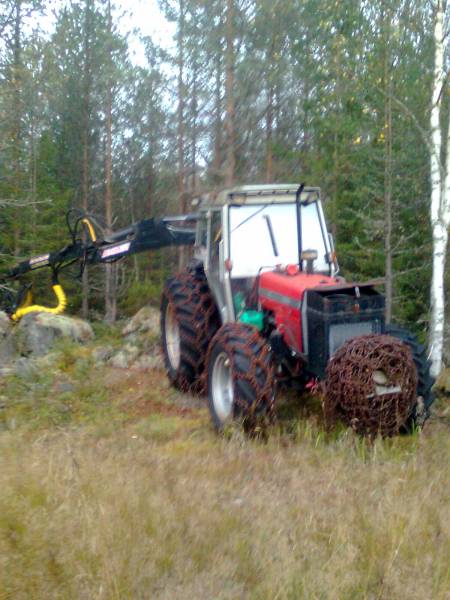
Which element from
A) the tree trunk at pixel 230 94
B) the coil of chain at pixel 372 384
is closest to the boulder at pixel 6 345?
the tree trunk at pixel 230 94

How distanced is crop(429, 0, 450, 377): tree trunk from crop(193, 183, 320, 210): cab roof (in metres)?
2.36

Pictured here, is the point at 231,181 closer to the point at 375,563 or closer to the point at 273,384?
the point at 273,384

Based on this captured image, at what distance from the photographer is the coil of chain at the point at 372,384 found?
602cm

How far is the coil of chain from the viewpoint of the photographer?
19.8 ft

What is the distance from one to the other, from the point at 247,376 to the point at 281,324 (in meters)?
0.87

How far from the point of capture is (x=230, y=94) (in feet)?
51.5

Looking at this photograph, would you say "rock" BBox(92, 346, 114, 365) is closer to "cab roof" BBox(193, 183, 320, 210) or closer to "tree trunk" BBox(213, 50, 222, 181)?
"cab roof" BBox(193, 183, 320, 210)

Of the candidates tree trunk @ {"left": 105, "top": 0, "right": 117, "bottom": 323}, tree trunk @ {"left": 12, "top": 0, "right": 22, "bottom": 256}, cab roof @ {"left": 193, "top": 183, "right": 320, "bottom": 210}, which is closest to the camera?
cab roof @ {"left": 193, "top": 183, "right": 320, "bottom": 210}

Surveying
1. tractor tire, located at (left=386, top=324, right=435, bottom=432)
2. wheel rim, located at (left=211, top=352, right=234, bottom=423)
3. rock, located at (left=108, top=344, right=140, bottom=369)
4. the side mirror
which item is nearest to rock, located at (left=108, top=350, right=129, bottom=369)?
rock, located at (left=108, top=344, right=140, bottom=369)

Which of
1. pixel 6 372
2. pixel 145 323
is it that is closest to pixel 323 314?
pixel 6 372

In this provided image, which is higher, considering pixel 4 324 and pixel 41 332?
pixel 4 324

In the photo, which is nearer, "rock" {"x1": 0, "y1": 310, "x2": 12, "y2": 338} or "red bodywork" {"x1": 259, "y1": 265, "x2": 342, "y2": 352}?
"red bodywork" {"x1": 259, "y1": 265, "x2": 342, "y2": 352}

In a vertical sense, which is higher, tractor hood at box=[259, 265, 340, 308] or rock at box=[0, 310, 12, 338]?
tractor hood at box=[259, 265, 340, 308]

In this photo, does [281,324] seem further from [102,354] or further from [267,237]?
[102,354]
